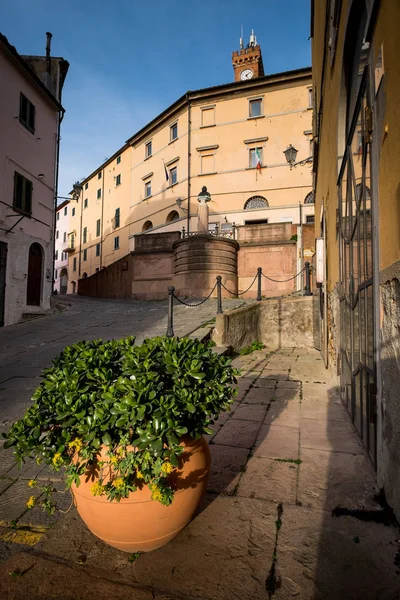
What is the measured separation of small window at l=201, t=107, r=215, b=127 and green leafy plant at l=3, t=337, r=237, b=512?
89.2 feet

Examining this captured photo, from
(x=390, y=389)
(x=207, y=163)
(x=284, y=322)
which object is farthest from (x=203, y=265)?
(x=390, y=389)

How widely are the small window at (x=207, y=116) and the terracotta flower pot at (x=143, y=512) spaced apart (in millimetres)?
27499

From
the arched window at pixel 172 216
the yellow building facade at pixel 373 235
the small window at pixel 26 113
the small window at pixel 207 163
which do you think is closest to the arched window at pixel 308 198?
the small window at pixel 207 163

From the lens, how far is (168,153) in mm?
27531

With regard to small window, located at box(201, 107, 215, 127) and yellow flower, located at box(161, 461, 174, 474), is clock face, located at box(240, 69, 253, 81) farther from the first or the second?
yellow flower, located at box(161, 461, 174, 474)

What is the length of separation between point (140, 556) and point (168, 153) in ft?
95.5

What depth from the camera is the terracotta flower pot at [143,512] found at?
164 cm

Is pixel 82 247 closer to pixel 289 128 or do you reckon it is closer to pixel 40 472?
pixel 289 128

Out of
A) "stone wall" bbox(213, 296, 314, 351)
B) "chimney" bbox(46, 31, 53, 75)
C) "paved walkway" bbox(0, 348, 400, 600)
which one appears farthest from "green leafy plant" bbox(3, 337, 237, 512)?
"chimney" bbox(46, 31, 53, 75)

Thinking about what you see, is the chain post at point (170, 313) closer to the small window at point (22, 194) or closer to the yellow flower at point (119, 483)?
the yellow flower at point (119, 483)

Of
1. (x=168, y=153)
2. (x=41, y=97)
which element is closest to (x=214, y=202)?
(x=168, y=153)

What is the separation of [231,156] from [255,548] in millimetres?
25929

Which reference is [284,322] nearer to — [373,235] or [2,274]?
[373,235]

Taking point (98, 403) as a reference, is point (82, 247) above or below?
above
